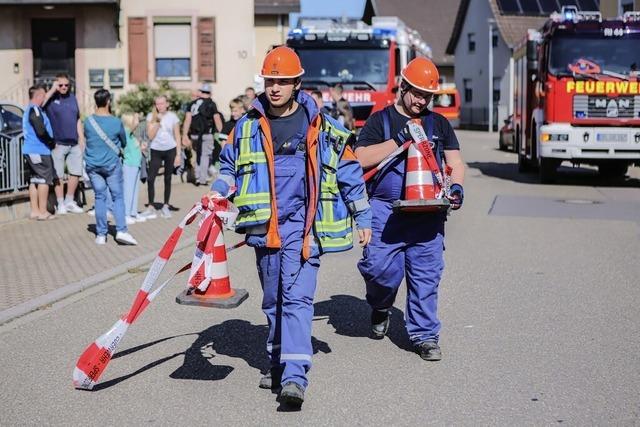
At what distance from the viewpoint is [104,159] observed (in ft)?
38.5

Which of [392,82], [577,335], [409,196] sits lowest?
[577,335]

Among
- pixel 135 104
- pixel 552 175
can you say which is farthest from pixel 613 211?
pixel 135 104

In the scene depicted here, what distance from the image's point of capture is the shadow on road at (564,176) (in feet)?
70.6

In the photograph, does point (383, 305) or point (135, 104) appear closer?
point (383, 305)

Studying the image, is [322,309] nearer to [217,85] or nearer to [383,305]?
[383,305]

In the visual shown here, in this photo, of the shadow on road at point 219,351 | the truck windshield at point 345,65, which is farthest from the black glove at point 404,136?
the truck windshield at point 345,65

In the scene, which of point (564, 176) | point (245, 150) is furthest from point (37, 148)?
point (564, 176)

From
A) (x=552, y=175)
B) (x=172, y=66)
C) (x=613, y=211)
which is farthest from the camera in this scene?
(x=172, y=66)

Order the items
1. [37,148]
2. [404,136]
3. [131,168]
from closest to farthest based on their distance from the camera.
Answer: [404,136], [131,168], [37,148]

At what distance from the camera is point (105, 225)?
1204 centimetres

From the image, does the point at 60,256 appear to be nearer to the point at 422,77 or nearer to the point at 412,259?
→ the point at 412,259

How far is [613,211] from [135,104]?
616 inches

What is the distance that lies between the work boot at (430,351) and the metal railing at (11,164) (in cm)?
939

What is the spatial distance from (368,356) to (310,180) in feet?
5.25
